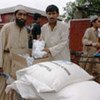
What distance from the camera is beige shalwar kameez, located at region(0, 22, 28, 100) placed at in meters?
5.45

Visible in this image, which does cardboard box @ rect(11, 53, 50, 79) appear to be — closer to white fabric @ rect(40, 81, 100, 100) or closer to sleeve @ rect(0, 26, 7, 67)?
sleeve @ rect(0, 26, 7, 67)

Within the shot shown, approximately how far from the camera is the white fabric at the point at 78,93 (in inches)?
135

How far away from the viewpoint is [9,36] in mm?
5469

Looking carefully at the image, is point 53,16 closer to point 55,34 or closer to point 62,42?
point 55,34

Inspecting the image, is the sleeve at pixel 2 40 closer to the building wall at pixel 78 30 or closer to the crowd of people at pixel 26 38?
the crowd of people at pixel 26 38

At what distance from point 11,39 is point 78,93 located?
2219mm

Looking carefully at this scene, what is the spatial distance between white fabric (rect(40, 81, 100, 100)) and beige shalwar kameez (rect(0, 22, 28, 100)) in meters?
1.96

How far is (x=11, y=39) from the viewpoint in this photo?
5.46 m

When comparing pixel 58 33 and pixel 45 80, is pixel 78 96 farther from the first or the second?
pixel 58 33

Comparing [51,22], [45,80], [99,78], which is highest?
[51,22]

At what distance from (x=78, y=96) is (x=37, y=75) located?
496mm

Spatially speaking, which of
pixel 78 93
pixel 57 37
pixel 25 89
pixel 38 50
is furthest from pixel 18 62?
pixel 78 93

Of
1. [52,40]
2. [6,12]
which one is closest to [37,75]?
[52,40]

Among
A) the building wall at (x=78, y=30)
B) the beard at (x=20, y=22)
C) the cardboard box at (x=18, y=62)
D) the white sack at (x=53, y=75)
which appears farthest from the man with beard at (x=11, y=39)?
the building wall at (x=78, y=30)
